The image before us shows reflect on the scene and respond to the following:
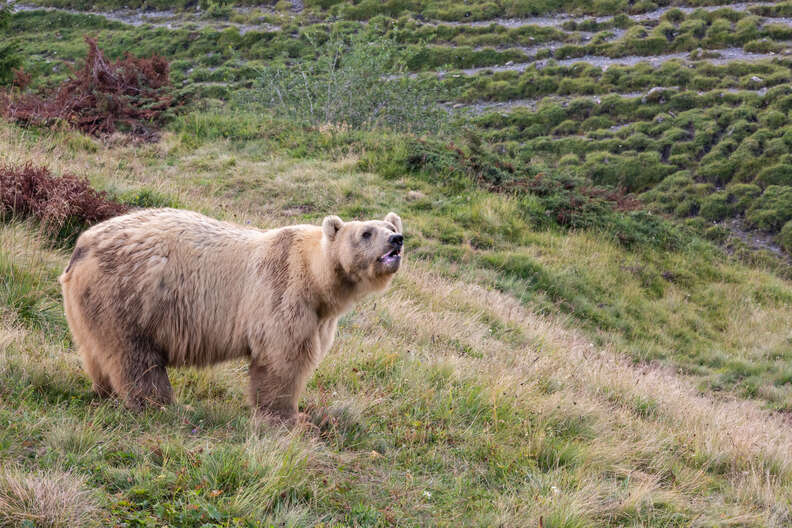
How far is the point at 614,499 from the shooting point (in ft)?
17.1

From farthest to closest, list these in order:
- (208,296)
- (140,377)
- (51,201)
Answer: (51,201) → (208,296) → (140,377)

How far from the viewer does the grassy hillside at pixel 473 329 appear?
4.37 meters

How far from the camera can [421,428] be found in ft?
18.6

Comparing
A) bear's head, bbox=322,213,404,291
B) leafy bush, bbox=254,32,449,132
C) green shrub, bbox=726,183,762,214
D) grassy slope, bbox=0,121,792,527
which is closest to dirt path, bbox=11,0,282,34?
leafy bush, bbox=254,32,449,132

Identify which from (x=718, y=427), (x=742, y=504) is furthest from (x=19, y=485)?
(x=718, y=427)

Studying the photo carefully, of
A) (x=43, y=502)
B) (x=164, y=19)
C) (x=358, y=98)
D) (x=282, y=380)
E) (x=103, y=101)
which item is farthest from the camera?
(x=164, y=19)

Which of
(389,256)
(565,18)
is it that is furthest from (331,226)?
(565,18)

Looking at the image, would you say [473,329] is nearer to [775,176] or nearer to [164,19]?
[775,176]

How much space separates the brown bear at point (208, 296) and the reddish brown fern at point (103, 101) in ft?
35.4

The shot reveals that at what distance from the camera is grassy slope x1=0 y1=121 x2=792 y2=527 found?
411 cm

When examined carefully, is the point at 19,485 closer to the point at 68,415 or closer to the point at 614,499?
the point at 68,415

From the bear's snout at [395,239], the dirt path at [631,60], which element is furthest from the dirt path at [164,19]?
the bear's snout at [395,239]

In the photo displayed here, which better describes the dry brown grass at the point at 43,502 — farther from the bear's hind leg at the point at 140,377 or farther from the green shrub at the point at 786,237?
the green shrub at the point at 786,237

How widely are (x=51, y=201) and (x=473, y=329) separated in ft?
17.5
